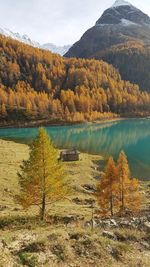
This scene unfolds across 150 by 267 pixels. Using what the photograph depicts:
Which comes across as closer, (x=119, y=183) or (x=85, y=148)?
(x=119, y=183)

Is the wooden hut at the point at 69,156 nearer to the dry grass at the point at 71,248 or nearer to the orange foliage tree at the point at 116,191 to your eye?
the orange foliage tree at the point at 116,191

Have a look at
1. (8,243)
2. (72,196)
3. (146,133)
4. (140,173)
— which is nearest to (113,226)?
(8,243)

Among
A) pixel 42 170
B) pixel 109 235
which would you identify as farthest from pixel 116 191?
pixel 109 235

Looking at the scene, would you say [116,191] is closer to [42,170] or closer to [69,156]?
[42,170]

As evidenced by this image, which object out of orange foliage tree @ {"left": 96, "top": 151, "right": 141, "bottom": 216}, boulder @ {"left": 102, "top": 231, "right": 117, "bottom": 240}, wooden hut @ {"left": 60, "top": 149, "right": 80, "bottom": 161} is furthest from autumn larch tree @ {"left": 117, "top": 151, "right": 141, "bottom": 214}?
wooden hut @ {"left": 60, "top": 149, "right": 80, "bottom": 161}

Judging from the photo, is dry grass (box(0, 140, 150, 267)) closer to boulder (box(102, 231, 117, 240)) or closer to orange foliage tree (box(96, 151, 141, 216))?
boulder (box(102, 231, 117, 240))

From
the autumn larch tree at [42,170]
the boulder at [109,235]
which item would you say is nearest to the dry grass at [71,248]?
the boulder at [109,235]

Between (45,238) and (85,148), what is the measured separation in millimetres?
106794

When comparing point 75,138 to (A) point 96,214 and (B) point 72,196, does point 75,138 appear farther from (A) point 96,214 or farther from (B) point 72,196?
(A) point 96,214

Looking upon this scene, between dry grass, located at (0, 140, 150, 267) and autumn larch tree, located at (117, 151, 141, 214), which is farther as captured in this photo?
autumn larch tree, located at (117, 151, 141, 214)

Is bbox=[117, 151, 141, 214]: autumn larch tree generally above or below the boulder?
below

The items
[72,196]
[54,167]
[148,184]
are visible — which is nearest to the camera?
[54,167]

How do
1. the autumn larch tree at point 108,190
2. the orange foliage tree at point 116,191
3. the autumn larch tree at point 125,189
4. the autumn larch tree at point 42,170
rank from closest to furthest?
the autumn larch tree at point 42,170 → the autumn larch tree at point 108,190 → the orange foliage tree at point 116,191 → the autumn larch tree at point 125,189

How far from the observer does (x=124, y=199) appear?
5272 centimetres
